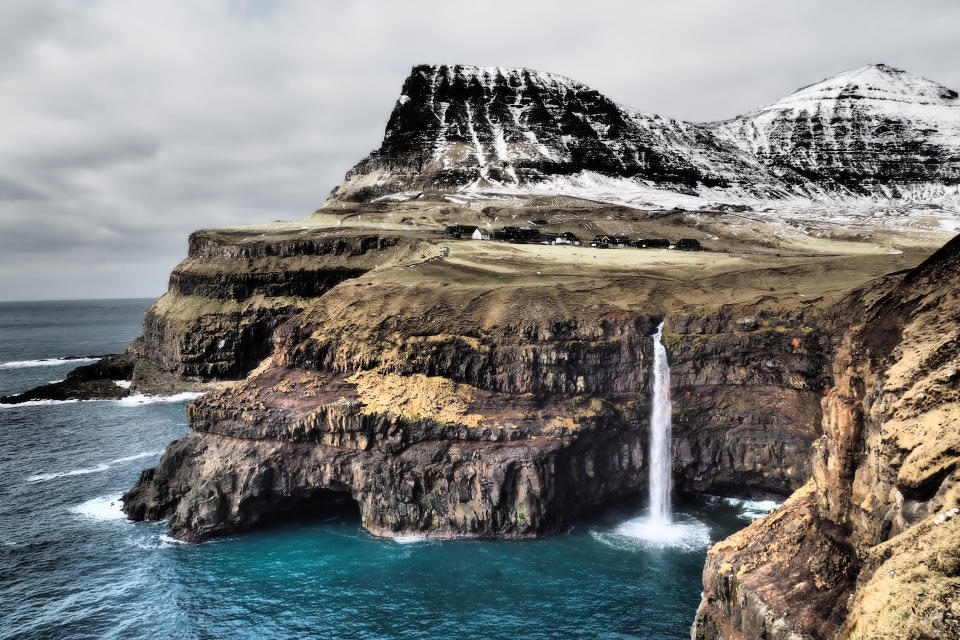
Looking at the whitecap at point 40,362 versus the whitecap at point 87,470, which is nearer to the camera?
the whitecap at point 87,470

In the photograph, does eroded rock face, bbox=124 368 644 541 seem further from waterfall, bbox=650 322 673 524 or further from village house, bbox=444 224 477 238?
village house, bbox=444 224 477 238

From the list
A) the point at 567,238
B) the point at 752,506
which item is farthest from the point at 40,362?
the point at 752,506

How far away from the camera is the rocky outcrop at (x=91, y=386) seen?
10400cm

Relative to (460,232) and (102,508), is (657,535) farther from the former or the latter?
(460,232)

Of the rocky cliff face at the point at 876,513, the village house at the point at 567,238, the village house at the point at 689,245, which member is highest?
the village house at the point at 567,238

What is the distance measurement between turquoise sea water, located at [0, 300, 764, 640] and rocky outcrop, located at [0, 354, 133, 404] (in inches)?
2127

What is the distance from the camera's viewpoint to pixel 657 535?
153 ft

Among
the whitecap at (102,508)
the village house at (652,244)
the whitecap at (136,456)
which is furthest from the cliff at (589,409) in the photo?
the village house at (652,244)

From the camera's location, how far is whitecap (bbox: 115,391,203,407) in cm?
10125

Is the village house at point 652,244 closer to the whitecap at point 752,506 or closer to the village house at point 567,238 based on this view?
the village house at point 567,238

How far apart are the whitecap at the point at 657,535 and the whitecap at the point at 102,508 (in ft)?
146

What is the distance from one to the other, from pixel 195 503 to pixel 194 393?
64.5 meters

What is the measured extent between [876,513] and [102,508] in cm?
6299

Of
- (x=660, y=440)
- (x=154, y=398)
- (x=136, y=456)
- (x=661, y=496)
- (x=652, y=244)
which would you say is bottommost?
(x=136, y=456)
